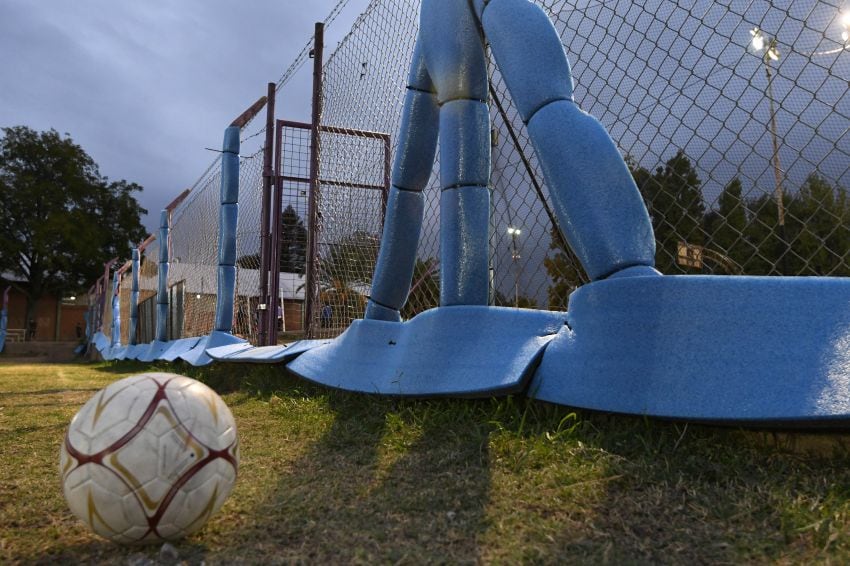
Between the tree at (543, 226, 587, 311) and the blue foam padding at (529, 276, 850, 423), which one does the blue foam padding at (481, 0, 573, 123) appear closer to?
the blue foam padding at (529, 276, 850, 423)

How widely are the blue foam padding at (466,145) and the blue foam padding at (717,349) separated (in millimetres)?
1076

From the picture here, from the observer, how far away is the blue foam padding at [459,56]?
308 cm

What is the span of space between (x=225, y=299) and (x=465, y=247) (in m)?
5.28

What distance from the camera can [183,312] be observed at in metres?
11.6

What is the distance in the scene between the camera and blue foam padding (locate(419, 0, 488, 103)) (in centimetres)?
308

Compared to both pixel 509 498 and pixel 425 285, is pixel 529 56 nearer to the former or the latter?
pixel 509 498

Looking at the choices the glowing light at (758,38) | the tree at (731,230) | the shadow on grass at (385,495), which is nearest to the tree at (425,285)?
the shadow on grass at (385,495)

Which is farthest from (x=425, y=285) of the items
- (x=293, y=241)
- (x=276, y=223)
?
(x=293, y=241)

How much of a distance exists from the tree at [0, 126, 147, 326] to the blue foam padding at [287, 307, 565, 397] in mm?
37444

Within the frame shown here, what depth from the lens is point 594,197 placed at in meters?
2.26

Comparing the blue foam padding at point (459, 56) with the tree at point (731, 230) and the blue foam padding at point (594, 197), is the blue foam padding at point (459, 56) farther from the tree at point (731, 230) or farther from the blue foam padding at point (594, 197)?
the tree at point (731, 230)

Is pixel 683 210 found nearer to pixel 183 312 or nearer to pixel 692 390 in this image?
pixel 692 390

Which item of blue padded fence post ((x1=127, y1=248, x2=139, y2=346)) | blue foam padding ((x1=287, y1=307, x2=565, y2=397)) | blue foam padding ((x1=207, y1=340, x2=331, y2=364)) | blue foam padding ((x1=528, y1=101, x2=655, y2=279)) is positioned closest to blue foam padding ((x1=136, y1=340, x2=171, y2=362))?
blue padded fence post ((x1=127, y1=248, x2=139, y2=346))

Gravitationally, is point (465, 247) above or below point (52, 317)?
above
